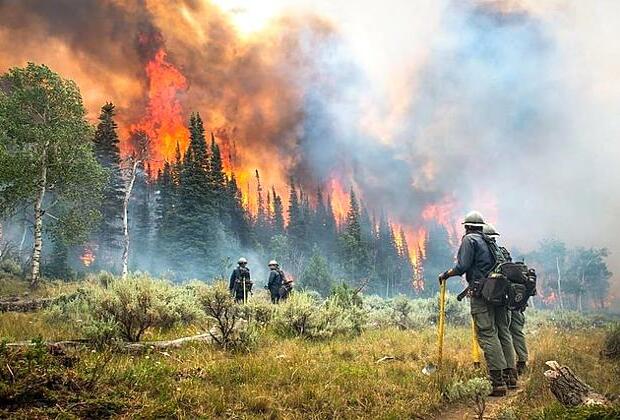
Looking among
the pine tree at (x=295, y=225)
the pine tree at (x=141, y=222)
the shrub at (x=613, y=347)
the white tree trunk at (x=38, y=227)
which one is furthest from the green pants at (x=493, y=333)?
the pine tree at (x=295, y=225)

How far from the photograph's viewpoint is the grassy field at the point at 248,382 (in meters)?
4.22

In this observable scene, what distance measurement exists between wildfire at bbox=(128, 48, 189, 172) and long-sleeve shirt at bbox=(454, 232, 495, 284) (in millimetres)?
45430

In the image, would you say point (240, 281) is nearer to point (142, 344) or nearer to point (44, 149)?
point (142, 344)

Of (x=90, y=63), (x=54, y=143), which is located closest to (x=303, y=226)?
(x=90, y=63)

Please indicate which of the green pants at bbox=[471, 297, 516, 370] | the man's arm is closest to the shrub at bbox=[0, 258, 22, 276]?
the man's arm

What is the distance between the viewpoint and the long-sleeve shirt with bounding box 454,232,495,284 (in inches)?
316

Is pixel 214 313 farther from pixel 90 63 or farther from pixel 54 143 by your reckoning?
pixel 90 63

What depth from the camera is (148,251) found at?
1737 inches

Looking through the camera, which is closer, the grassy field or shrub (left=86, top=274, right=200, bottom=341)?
the grassy field

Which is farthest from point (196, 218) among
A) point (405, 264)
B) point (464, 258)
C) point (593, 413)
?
point (405, 264)

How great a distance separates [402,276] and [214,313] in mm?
75362

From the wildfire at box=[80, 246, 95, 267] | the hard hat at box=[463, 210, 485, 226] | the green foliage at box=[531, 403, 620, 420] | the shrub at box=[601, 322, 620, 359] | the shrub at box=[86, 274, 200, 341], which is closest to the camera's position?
the green foliage at box=[531, 403, 620, 420]

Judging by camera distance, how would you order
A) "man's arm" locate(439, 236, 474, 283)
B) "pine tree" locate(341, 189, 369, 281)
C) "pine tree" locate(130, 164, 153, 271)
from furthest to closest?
"pine tree" locate(341, 189, 369, 281) → "pine tree" locate(130, 164, 153, 271) → "man's arm" locate(439, 236, 474, 283)

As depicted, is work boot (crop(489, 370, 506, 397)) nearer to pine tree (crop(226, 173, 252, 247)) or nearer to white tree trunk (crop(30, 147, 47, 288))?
white tree trunk (crop(30, 147, 47, 288))
